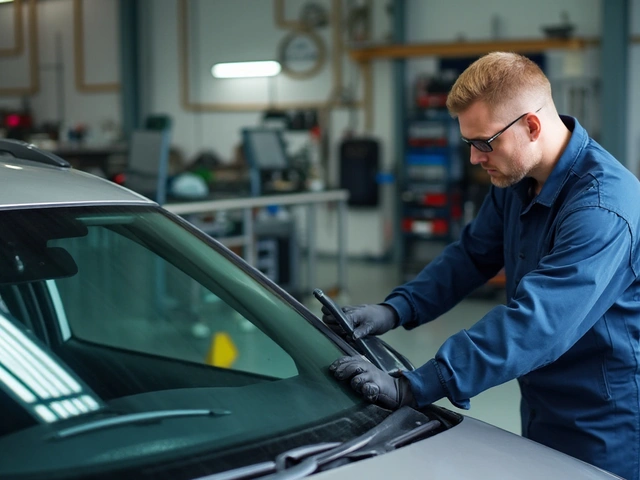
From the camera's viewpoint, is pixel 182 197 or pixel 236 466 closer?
pixel 236 466

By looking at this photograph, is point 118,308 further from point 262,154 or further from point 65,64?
point 65,64

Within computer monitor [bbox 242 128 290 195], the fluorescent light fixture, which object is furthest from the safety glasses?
the fluorescent light fixture

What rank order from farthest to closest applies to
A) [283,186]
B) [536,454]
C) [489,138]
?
1. [283,186]
2. [489,138]
3. [536,454]

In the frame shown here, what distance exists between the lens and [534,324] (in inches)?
58.4

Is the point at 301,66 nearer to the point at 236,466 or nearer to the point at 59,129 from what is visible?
the point at 59,129

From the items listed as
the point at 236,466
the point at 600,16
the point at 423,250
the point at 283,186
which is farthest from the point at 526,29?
the point at 236,466

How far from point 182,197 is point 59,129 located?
5563mm

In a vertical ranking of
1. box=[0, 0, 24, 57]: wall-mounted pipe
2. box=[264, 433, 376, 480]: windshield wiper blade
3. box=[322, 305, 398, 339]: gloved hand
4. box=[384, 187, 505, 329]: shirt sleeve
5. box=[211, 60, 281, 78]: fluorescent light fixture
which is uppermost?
box=[0, 0, 24, 57]: wall-mounted pipe

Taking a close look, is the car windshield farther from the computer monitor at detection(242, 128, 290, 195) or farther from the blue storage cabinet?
the blue storage cabinet

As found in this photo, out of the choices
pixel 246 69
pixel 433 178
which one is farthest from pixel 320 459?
pixel 246 69

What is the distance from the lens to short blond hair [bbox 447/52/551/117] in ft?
5.35

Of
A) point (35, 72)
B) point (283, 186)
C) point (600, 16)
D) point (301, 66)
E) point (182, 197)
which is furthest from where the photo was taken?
point (35, 72)

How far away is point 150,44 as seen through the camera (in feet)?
33.7

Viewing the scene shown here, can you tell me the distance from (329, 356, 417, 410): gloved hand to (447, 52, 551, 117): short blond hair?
553 mm
